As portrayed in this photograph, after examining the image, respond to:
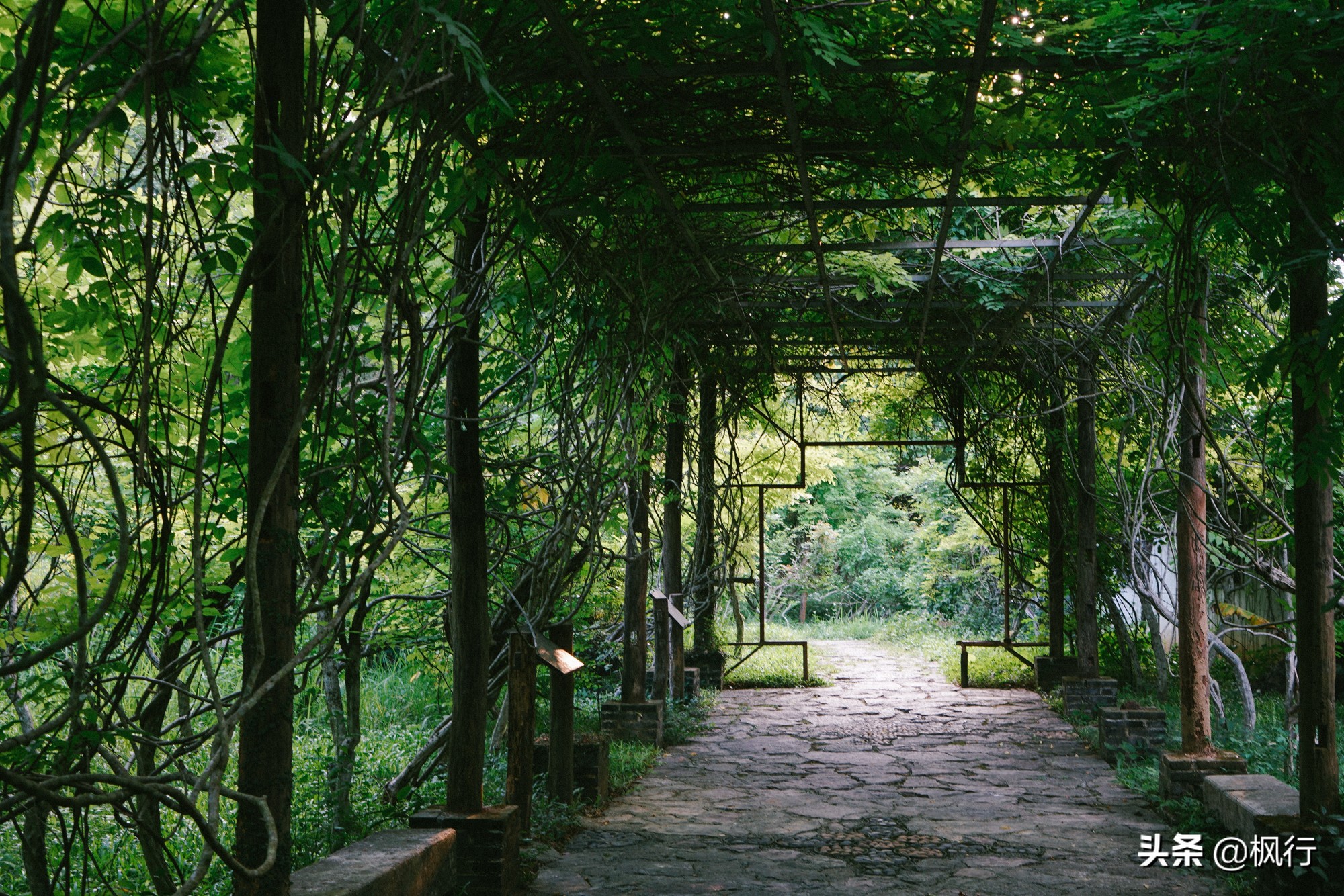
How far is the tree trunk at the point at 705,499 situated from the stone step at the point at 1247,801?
Answer: 4.81 m

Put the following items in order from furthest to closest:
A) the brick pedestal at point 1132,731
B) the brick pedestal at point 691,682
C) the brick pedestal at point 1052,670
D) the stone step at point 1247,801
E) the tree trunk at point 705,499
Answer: the brick pedestal at point 1052,670 → the brick pedestal at point 691,682 → the tree trunk at point 705,499 → the brick pedestal at point 1132,731 → the stone step at point 1247,801

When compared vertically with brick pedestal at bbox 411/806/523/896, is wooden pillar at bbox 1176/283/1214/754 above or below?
above

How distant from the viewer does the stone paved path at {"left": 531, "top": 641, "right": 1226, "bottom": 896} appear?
15.8ft

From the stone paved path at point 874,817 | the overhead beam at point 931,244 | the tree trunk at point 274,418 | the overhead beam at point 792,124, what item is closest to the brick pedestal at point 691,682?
the stone paved path at point 874,817

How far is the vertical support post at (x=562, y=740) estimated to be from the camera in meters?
5.57

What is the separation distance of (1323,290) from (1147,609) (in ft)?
17.7

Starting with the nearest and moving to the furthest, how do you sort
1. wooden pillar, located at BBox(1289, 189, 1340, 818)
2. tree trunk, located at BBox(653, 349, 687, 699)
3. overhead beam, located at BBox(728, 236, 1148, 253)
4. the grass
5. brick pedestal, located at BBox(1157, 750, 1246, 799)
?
wooden pillar, located at BBox(1289, 189, 1340, 818) < overhead beam, located at BBox(728, 236, 1148, 253) < brick pedestal, located at BBox(1157, 750, 1246, 799) < tree trunk, located at BBox(653, 349, 687, 699) < the grass

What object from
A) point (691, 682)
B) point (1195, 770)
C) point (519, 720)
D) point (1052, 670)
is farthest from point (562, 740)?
point (1052, 670)

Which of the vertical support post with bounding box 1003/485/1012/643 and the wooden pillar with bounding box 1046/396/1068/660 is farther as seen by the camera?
the vertical support post with bounding box 1003/485/1012/643

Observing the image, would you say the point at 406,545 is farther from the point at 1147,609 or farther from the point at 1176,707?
the point at 1176,707

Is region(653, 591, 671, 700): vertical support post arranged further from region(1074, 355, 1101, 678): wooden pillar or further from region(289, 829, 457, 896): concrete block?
region(289, 829, 457, 896): concrete block

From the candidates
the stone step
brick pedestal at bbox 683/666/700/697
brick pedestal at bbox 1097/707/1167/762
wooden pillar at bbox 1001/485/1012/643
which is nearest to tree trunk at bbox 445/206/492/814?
the stone step

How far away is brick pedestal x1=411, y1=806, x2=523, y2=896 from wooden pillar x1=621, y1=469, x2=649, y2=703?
3340 millimetres

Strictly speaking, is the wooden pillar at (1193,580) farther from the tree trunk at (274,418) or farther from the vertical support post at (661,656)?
the tree trunk at (274,418)
